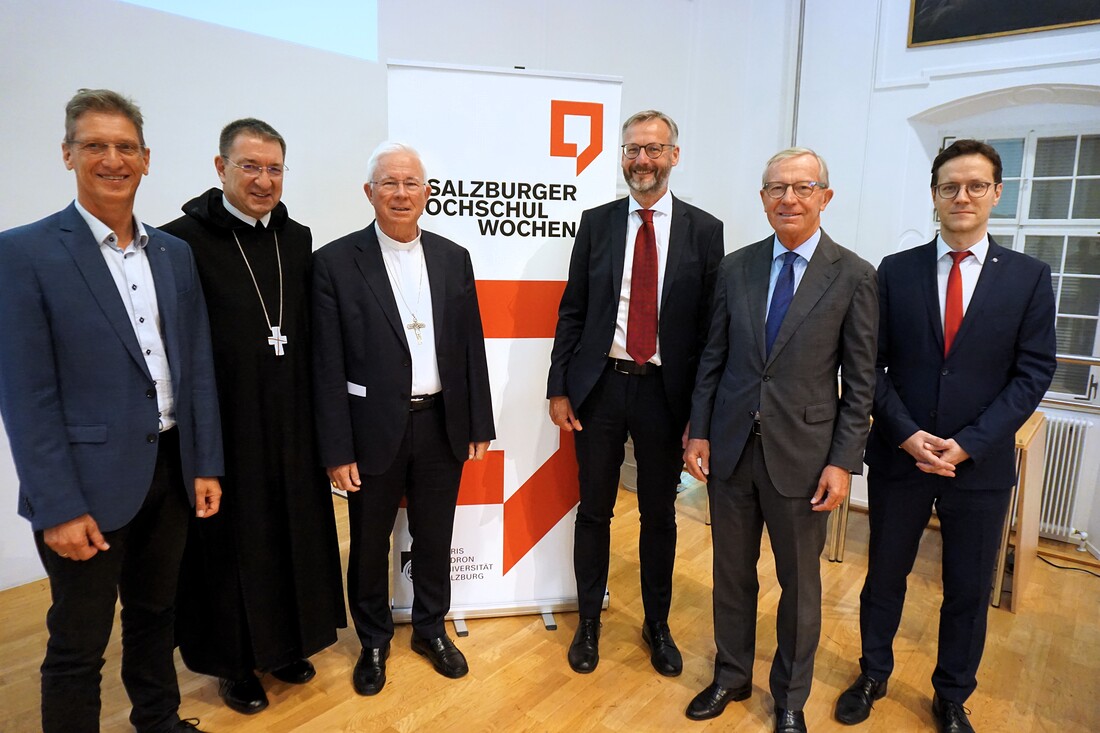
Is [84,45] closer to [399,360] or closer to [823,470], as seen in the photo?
[399,360]

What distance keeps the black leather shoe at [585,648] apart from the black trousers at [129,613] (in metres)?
1.27

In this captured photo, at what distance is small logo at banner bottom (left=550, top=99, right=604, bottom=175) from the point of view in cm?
256

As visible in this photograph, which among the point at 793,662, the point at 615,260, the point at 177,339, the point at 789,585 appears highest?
the point at 615,260

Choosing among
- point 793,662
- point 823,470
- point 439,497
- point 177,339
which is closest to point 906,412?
point 823,470

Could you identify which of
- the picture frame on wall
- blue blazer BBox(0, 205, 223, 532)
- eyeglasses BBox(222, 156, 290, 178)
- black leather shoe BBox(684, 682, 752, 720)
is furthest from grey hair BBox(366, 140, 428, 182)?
the picture frame on wall

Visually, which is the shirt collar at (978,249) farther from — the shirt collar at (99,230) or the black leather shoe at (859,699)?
the shirt collar at (99,230)

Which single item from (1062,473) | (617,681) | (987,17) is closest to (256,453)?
(617,681)

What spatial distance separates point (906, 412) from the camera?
2.05 metres

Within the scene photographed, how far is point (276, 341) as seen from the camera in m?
2.04

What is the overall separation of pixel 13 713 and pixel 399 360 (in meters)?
1.64

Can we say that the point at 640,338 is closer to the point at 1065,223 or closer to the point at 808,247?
the point at 808,247

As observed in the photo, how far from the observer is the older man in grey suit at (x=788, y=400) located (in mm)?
1900

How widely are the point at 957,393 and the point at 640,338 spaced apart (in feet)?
3.08

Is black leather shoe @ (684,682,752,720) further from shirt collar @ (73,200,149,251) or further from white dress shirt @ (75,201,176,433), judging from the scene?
shirt collar @ (73,200,149,251)
